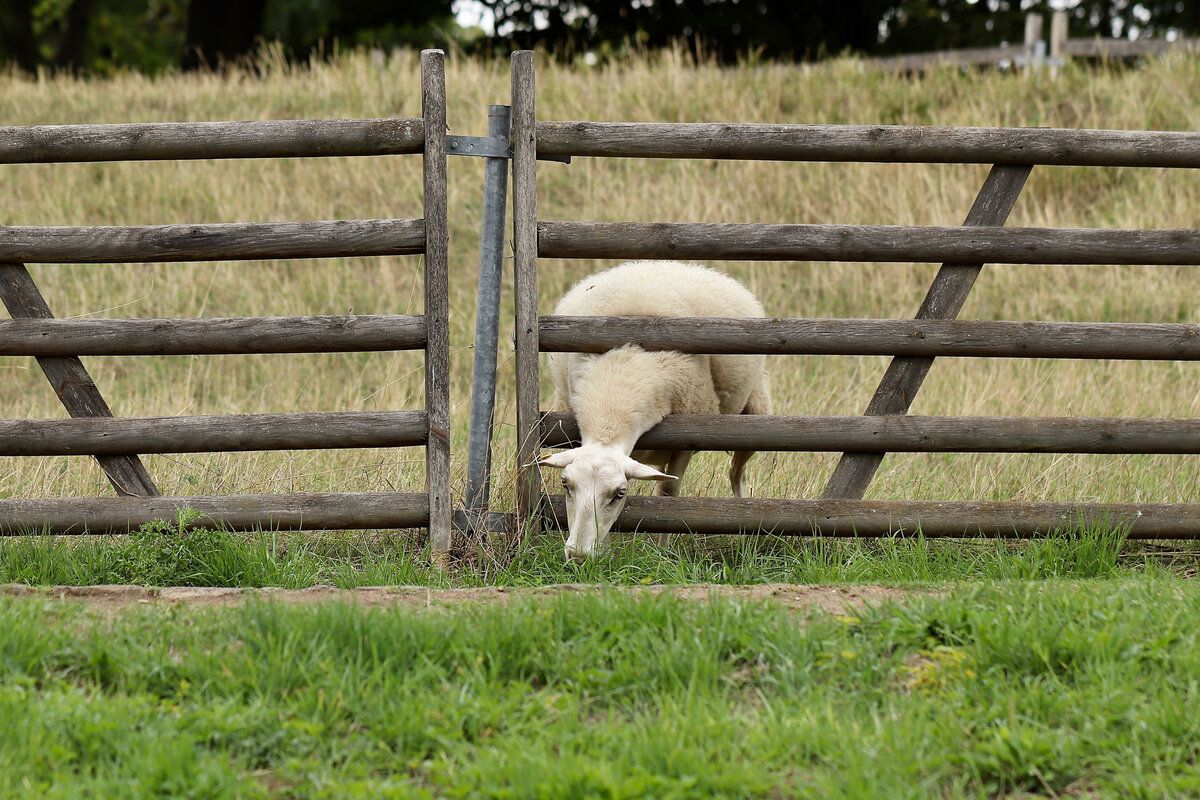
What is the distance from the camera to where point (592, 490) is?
15.1 feet

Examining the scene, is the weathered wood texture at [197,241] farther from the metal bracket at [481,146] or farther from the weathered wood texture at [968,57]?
the weathered wood texture at [968,57]

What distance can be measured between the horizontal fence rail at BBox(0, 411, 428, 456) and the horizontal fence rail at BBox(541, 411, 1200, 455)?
1479mm

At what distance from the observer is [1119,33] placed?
2269cm

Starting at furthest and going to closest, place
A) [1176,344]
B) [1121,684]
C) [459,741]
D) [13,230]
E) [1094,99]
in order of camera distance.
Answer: [1094,99]
[1176,344]
[13,230]
[1121,684]
[459,741]

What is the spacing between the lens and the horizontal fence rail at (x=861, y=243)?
4.74 meters

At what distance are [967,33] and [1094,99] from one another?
395 inches

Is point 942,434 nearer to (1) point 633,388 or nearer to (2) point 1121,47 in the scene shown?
(1) point 633,388

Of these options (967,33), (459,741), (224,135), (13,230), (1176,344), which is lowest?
(459,741)

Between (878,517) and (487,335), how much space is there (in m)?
2.03

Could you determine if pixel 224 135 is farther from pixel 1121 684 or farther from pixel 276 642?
pixel 1121 684

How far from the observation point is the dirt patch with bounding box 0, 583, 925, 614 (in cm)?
370

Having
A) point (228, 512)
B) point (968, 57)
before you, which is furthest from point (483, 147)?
point (968, 57)

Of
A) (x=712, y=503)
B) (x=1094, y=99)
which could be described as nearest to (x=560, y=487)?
(x=712, y=503)

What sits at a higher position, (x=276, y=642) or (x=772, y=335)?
(x=772, y=335)
